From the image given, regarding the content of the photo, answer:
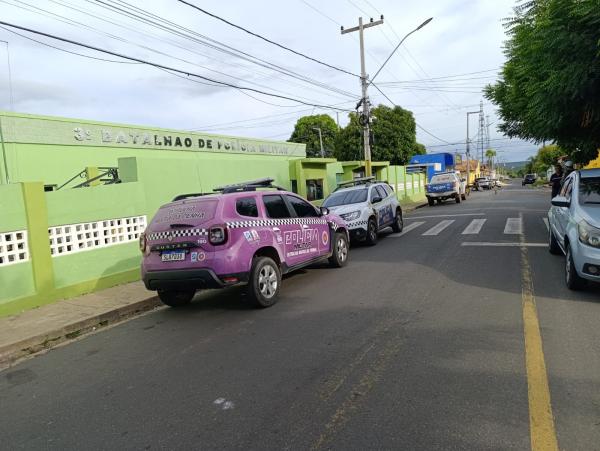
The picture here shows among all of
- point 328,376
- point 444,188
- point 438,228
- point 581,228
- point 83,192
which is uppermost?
point 83,192

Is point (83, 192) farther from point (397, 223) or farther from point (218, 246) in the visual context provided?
point (397, 223)

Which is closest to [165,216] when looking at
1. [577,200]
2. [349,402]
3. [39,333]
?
[39,333]

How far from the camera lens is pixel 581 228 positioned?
6.09 meters

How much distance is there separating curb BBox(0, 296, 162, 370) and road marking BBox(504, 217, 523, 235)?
32.4 feet

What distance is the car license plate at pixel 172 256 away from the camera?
6.45m

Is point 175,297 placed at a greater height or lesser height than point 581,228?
lesser

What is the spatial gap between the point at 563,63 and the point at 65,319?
9290 mm

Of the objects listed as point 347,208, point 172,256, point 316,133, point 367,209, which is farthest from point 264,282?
point 316,133

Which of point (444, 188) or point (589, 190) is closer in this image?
point (589, 190)

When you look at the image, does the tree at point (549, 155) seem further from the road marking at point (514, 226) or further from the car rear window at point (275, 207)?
the car rear window at point (275, 207)

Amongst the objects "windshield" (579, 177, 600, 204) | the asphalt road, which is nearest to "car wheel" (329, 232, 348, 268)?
the asphalt road

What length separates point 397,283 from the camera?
759 cm

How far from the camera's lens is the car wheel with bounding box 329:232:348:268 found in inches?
371

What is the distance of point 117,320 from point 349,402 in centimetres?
461
